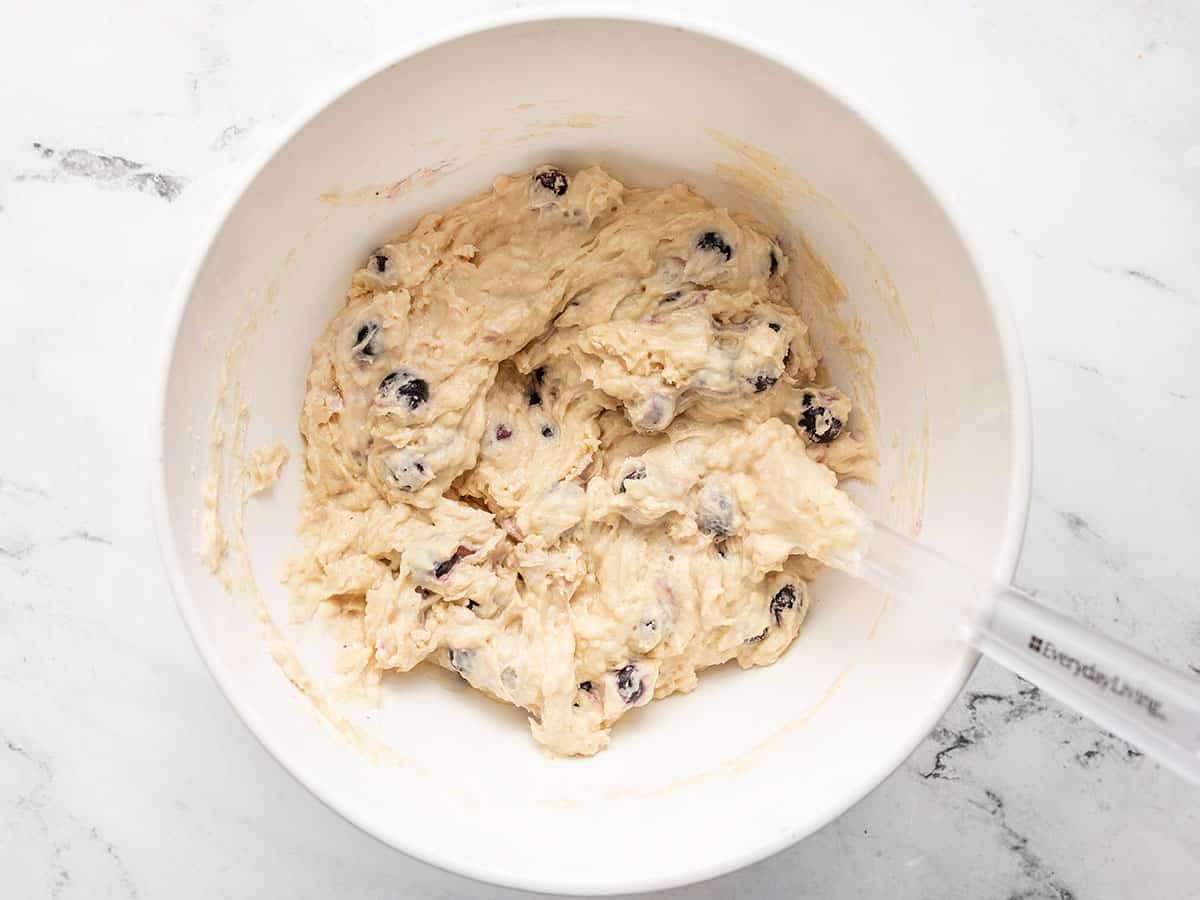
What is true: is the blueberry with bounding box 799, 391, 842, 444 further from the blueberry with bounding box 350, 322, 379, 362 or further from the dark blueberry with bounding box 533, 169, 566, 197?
the blueberry with bounding box 350, 322, 379, 362

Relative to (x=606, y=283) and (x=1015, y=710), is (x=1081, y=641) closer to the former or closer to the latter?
(x=1015, y=710)

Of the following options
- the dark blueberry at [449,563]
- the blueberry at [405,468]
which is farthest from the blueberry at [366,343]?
the dark blueberry at [449,563]

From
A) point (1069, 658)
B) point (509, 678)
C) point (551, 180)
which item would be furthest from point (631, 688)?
point (551, 180)

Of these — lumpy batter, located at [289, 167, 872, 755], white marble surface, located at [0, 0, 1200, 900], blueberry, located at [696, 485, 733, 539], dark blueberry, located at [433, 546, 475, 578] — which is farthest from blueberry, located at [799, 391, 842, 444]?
dark blueberry, located at [433, 546, 475, 578]

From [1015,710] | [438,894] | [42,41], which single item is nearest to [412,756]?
[438,894]

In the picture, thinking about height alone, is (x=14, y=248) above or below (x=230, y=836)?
above

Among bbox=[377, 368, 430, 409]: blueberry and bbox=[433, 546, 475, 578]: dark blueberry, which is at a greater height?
bbox=[377, 368, 430, 409]: blueberry
